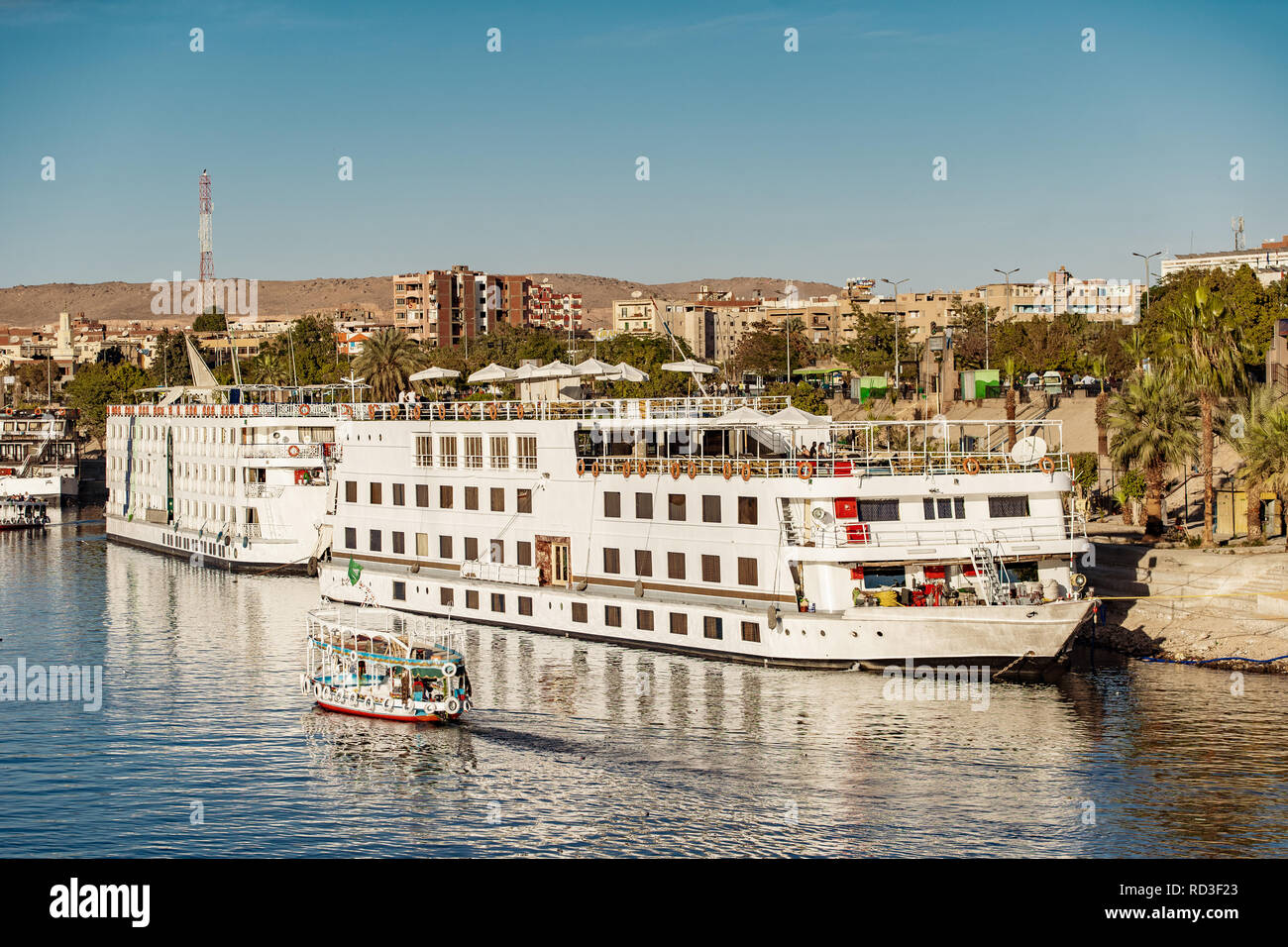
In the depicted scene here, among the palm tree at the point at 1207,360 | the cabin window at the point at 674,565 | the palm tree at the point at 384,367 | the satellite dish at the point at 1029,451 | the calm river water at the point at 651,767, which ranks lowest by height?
the calm river water at the point at 651,767

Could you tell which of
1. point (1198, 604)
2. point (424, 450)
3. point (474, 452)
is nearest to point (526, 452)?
point (474, 452)

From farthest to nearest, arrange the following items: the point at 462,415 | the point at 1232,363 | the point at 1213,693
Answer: the point at 462,415 → the point at 1232,363 → the point at 1213,693

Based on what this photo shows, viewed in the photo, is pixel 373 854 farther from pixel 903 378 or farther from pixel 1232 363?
pixel 903 378

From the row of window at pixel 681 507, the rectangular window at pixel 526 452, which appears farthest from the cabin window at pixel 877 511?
the rectangular window at pixel 526 452

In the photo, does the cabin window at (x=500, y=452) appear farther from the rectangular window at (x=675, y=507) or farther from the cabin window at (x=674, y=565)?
the cabin window at (x=674, y=565)

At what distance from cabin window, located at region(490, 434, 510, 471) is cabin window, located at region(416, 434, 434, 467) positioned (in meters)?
3.34

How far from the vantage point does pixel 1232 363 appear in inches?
1842

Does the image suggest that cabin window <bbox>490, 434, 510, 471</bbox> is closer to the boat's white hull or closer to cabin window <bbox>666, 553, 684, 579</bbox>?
the boat's white hull

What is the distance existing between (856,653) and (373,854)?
53.2 ft

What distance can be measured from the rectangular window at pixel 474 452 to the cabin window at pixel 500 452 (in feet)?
2.31

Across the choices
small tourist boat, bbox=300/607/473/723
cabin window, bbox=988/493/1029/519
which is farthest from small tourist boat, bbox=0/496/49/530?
cabin window, bbox=988/493/1029/519

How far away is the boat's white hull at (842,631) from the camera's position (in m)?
34.5

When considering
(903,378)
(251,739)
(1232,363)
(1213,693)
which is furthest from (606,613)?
(903,378)

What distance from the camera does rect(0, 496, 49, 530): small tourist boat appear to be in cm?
9238
